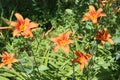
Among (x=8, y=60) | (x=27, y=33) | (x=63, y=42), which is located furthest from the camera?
(x=8, y=60)

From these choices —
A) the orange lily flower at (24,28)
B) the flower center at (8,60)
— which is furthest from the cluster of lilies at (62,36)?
the flower center at (8,60)

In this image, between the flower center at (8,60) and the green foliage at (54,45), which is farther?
the green foliage at (54,45)

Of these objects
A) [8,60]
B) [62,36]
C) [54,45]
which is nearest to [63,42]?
[62,36]

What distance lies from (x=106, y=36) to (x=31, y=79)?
36.7 inches

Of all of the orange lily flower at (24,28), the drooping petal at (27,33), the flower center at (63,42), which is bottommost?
the flower center at (63,42)

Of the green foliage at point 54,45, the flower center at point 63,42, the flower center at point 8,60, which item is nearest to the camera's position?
the flower center at point 63,42

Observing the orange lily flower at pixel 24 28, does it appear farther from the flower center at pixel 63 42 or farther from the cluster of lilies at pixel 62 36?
the flower center at pixel 63 42

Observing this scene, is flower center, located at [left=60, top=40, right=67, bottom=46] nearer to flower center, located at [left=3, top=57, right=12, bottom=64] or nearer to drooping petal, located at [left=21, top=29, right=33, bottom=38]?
drooping petal, located at [left=21, top=29, right=33, bottom=38]

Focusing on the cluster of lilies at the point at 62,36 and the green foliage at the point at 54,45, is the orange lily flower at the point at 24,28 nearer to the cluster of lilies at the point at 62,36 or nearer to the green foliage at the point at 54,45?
the cluster of lilies at the point at 62,36

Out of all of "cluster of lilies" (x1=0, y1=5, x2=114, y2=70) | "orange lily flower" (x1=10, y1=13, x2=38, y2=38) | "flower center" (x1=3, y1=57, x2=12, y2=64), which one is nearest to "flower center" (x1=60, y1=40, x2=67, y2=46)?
"cluster of lilies" (x1=0, y1=5, x2=114, y2=70)

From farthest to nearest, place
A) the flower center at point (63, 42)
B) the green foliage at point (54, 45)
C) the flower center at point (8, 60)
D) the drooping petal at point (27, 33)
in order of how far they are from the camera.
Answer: the green foliage at point (54, 45)
the flower center at point (8, 60)
the flower center at point (63, 42)
the drooping petal at point (27, 33)

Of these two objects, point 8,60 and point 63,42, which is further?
point 8,60

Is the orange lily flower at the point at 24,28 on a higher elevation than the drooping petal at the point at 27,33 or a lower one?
higher

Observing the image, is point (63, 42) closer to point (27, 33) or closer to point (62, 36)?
point (62, 36)
